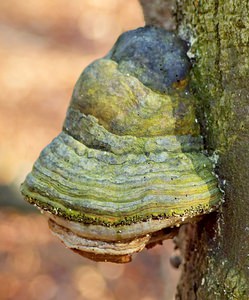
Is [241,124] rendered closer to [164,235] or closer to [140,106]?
[140,106]

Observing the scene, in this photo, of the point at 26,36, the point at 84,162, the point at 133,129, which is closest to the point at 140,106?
the point at 133,129

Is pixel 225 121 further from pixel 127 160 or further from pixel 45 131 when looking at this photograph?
pixel 45 131

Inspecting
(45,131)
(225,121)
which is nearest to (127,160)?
(225,121)

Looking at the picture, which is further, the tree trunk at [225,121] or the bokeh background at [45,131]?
the bokeh background at [45,131]

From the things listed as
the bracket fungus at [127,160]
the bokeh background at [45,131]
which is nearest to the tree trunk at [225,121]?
the bracket fungus at [127,160]

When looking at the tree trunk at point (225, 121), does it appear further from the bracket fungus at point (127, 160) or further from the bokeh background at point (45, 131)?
the bokeh background at point (45, 131)

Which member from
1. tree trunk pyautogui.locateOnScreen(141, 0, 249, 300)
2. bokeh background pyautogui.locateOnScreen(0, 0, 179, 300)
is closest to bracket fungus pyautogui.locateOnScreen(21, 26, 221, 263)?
tree trunk pyautogui.locateOnScreen(141, 0, 249, 300)

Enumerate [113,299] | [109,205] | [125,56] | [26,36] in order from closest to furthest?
1. [109,205]
2. [125,56]
3. [113,299]
4. [26,36]
